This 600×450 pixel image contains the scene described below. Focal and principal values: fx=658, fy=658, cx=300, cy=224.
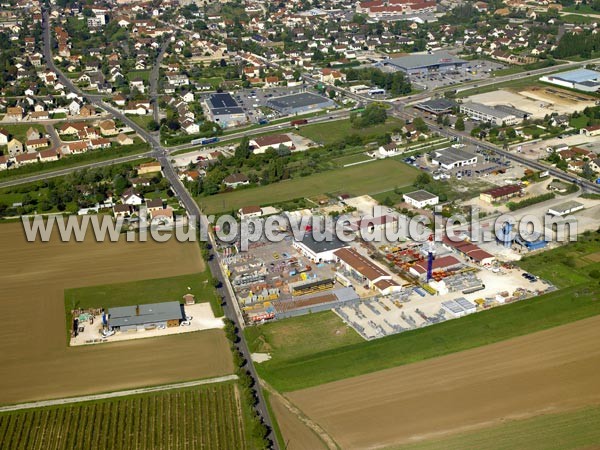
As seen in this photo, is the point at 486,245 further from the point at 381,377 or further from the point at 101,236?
the point at 101,236

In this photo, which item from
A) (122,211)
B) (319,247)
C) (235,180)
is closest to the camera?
(319,247)

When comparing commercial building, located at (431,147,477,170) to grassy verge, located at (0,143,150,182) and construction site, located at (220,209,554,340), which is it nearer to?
construction site, located at (220,209,554,340)

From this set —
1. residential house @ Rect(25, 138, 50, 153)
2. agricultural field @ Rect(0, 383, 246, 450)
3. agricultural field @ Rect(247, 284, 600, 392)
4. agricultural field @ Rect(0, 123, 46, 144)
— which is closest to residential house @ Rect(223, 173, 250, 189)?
agricultural field @ Rect(247, 284, 600, 392)

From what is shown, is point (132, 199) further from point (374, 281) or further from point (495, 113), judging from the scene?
point (495, 113)

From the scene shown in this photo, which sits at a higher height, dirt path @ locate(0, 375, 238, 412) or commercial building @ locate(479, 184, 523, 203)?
commercial building @ locate(479, 184, 523, 203)

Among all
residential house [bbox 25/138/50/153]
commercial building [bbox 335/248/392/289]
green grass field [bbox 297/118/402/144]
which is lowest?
commercial building [bbox 335/248/392/289]

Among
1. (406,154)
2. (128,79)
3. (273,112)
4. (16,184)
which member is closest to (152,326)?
(16,184)

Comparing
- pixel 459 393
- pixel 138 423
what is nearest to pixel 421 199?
pixel 459 393
